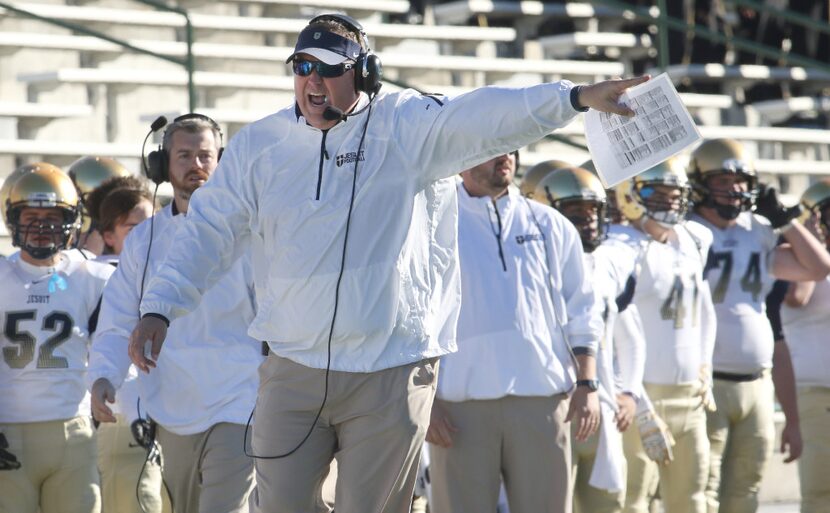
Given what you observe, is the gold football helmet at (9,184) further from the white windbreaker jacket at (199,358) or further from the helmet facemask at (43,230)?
the white windbreaker jacket at (199,358)

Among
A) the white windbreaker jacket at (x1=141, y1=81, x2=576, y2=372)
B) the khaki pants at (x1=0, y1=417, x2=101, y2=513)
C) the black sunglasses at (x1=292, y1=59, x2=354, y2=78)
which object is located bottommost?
the khaki pants at (x1=0, y1=417, x2=101, y2=513)

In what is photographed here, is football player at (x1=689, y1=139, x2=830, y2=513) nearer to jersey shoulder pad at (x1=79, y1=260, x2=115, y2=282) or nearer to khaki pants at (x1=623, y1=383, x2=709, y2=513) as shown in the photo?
khaki pants at (x1=623, y1=383, x2=709, y2=513)

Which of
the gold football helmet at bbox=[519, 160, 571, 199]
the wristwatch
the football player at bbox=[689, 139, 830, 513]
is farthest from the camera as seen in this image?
the gold football helmet at bbox=[519, 160, 571, 199]

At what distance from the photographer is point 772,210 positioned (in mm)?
8273

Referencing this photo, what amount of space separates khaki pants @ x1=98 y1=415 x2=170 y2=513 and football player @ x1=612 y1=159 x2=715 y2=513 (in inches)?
88.9

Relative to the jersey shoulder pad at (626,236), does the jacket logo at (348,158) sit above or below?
above

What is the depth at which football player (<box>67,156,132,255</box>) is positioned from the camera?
7922mm

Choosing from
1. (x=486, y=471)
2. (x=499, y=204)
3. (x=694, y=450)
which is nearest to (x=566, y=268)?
(x=499, y=204)

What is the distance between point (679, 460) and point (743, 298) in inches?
38.6

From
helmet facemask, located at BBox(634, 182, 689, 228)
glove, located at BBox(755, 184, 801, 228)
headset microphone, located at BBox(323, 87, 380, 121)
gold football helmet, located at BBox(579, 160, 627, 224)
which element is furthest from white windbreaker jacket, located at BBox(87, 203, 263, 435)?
glove, located at BBox(755, 184, 801, 228)

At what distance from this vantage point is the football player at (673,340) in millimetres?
7672

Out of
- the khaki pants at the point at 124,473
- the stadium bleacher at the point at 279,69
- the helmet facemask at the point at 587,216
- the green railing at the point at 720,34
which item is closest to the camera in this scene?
the khaki pants at the point at 124,473

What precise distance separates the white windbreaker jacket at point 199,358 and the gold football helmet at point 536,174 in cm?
265

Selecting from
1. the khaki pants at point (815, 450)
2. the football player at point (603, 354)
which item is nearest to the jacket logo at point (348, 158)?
the football player at point (603, 354)
